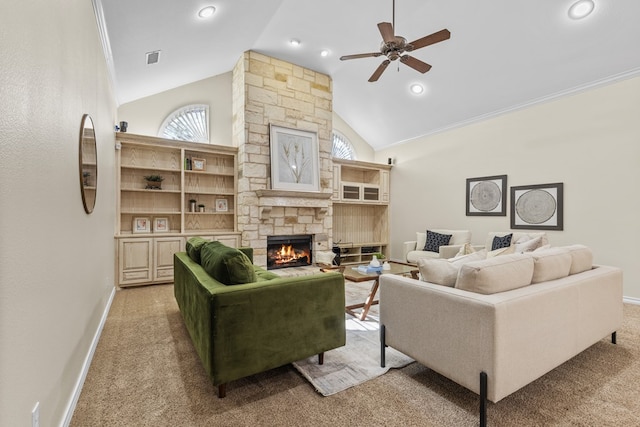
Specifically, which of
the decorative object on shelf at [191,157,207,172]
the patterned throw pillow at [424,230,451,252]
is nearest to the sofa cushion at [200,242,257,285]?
the decorative object on shelf at [191,157,207,172]

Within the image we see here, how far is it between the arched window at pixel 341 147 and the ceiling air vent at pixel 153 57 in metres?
4.13

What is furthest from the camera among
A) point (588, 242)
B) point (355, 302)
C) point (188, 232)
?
point (188, 232)

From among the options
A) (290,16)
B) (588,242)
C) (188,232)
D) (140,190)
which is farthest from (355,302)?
(290,16)

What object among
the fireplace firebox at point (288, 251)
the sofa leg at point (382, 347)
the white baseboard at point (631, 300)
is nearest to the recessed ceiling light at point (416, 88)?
the fireplace firebox at point (288, 251)

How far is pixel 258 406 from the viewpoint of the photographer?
5.81 ft

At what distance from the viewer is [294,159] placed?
18.1 feet

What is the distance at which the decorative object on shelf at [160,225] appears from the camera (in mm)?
4957

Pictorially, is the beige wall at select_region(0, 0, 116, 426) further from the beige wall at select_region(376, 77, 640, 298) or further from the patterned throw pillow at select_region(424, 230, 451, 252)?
the beige wall at select_region(376, 77, 640, 298)

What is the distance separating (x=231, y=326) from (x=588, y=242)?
486cm

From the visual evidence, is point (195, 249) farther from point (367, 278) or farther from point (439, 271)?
point (439, 271)

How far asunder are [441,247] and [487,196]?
124 cm

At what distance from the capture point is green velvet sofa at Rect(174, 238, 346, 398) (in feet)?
5.78

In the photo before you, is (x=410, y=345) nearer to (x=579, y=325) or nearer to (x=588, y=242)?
(x=579, y=325)

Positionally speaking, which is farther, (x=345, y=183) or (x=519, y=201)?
(x=345, y=183)
